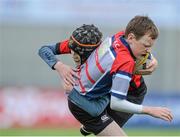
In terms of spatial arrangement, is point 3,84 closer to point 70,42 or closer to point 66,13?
point 66,13

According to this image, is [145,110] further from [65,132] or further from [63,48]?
[65,132]

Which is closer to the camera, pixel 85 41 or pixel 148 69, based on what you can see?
pixel 85 41

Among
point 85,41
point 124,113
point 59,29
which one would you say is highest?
point 85,41

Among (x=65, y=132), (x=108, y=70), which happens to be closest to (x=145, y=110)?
(x=108, y=70)

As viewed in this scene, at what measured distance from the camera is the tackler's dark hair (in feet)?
26.2

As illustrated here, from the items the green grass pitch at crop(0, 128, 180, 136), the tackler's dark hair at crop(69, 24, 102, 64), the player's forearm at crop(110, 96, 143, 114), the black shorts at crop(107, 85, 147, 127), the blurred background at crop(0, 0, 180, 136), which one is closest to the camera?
the player's forearm at crop(110, 96, 143, 114)

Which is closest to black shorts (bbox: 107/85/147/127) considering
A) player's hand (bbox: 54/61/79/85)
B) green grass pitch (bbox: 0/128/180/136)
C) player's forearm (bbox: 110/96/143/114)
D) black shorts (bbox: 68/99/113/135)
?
black shorts (bbox: 68/99/113/135)

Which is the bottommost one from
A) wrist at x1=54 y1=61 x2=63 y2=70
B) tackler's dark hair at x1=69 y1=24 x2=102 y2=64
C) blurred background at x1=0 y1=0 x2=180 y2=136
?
blurred background at x1=0 y1=0 x2=180 y2=136

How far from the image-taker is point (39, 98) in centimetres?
1766

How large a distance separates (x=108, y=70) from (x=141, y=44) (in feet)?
1.37

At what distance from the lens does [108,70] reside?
7719 mm

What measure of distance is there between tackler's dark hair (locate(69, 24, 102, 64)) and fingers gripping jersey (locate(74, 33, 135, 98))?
2.5 inches

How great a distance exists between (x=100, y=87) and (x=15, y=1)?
14.6 meters

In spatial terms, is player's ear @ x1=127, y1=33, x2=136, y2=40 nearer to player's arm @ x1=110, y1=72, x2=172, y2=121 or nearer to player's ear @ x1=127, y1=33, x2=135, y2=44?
player's ear @ x1=127, y1=33, x2=135, y2=44
